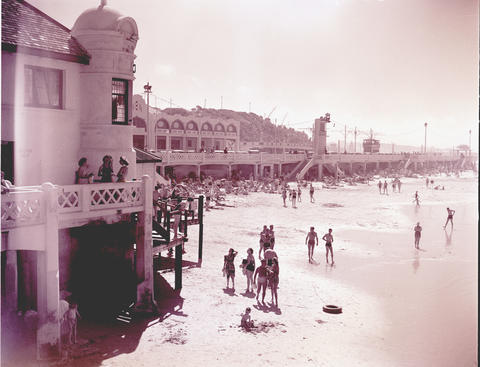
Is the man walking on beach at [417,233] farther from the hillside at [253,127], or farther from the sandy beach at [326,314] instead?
the hillside at [253,127]

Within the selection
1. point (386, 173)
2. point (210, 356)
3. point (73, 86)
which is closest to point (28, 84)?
point (73, 86)

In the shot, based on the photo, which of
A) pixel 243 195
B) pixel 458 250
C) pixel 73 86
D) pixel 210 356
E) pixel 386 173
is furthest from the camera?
pixel 386 173

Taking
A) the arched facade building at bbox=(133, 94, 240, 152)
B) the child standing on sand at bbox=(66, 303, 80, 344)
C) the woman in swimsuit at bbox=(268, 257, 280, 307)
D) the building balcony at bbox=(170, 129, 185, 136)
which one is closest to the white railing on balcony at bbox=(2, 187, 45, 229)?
the child standing on sand at bbox=(66, 303, 80, 344)

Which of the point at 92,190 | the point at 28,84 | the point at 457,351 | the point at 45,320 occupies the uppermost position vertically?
the point at 28,84

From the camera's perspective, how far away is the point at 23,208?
7.69 meters

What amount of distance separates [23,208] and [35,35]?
516cm

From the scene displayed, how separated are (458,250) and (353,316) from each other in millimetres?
11381

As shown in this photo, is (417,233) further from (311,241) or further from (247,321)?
(247,321)

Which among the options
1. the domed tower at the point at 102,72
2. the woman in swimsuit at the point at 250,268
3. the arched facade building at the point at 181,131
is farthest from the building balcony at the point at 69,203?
the arched facade building at the point at 181,131

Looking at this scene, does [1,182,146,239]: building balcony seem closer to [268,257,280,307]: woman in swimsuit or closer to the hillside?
[268,257,280,307]: woman in swimsuit

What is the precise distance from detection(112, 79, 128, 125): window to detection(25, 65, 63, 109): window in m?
1.54

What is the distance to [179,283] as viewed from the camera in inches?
527

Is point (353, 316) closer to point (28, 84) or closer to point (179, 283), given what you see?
point (179, 283)

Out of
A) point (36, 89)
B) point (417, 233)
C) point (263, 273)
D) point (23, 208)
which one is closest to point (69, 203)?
point (23, 208)
